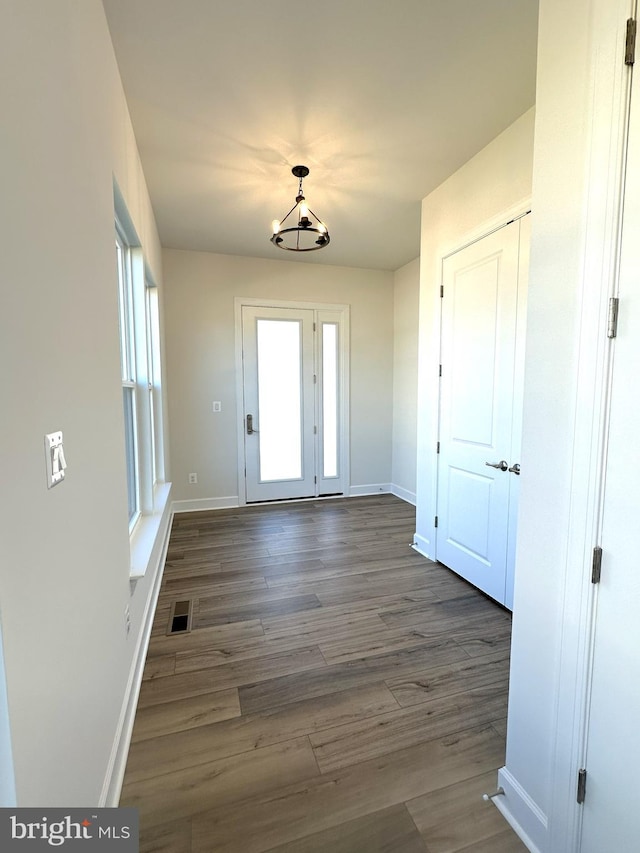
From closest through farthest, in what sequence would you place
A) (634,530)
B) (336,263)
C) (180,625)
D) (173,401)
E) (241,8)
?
(634,530) < (241,8) < (180,625) < (173,401) < (336,263)

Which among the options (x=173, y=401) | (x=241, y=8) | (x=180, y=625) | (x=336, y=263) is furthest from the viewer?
(x=336, y=263)

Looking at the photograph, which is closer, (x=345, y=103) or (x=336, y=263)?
(x=345, y=103)

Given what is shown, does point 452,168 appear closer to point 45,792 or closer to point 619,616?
point 619,616

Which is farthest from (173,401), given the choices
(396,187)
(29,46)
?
(29,46)

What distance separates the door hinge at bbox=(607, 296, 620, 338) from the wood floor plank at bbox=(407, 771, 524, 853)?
155cm

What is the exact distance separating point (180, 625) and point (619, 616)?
2.16 m

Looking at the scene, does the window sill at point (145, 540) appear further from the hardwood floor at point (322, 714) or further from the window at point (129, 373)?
the hardwood floor at point (322, 714)

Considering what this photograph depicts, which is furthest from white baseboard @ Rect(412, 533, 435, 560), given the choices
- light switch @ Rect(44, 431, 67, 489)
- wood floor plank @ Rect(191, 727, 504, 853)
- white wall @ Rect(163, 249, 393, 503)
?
light switch @ Rect(44, 431, 67, 489)

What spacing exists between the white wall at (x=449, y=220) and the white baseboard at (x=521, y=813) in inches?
73.4

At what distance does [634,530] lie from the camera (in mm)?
890

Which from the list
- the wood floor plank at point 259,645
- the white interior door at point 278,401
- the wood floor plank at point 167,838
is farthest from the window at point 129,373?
the white interior door at point 278,401

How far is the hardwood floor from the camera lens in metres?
1.18

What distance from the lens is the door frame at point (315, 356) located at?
169 inches

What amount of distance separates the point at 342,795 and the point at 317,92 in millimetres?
3048
